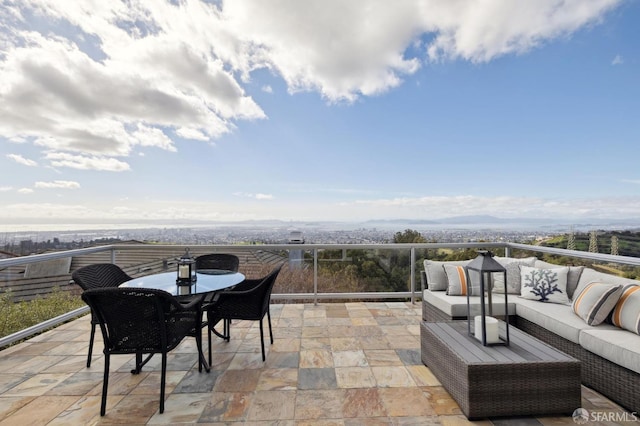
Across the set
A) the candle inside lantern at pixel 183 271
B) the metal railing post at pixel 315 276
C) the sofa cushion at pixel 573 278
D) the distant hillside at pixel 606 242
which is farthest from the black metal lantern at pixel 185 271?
the distant hillside at pixel 606 242

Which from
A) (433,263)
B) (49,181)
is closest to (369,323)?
(433,263)

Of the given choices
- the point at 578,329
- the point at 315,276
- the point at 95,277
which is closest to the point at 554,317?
the point at 578,329

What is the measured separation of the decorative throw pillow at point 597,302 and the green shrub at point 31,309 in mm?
5841

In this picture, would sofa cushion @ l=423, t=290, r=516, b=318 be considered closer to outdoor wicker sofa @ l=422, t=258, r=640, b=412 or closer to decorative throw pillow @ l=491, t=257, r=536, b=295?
outdoor wicker sofa @ l=422, t=258, r=640, b=412

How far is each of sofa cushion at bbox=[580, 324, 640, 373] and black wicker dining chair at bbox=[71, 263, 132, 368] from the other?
4.15m

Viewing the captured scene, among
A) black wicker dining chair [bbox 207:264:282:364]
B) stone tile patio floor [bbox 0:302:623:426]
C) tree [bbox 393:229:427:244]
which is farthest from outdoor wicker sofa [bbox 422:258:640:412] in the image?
black wicker dining chair [bbox 207:264:282:364]

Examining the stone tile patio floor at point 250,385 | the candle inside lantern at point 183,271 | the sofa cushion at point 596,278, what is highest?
the candle inside lantern at point 183,271

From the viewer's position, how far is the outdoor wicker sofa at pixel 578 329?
74.9 inches

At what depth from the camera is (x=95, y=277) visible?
2844 millimetres

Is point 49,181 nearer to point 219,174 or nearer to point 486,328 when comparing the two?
point 219,174

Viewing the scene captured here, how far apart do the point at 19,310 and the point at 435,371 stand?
4.55 m

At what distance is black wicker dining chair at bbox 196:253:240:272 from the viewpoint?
3822 mm

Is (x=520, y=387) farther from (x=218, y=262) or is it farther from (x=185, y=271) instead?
Result: (x=218, y=262)

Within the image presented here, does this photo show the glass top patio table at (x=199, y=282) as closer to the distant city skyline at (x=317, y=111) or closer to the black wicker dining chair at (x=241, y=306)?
the black wicker dining chair at (x=241, y=306)
